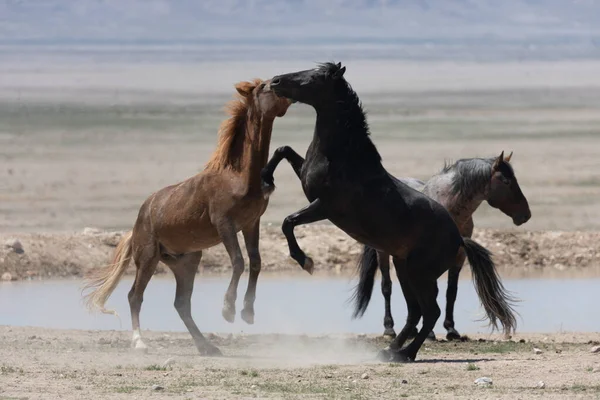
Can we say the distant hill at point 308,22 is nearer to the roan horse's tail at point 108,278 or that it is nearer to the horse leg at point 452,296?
the horse leg at point 452,296

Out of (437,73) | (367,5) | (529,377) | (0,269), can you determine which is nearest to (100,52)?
(437,73)

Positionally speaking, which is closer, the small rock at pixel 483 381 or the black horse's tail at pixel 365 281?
the small rock at pixel 483 381

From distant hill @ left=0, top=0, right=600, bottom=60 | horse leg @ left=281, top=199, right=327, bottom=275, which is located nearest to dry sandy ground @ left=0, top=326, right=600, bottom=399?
horse leg @ left=281, top=199, right=327, bottom=275

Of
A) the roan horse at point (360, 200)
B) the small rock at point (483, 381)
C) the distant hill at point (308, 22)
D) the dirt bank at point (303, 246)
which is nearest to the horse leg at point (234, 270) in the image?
the roan horse at point (360, 200)

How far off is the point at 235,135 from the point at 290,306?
12.0 feet

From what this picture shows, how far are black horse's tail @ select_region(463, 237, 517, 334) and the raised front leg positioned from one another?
1489mm

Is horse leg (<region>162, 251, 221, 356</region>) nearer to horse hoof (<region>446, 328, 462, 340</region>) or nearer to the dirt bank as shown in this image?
horse hoof (<region>446, 328, 462, 340</region>)

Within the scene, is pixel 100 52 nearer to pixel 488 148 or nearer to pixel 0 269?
pixel 488 148

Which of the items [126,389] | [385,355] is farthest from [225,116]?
[126,389]

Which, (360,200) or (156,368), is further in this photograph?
(360,200)

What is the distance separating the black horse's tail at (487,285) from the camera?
10945 millimetres

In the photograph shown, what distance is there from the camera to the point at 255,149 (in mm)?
11422

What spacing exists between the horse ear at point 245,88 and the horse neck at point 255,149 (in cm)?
20

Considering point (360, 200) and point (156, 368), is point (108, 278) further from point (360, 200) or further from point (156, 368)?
point (360, 200)
